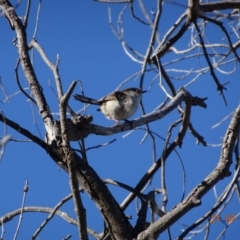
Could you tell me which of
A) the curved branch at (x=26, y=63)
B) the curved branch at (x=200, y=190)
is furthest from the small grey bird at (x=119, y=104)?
the curved branch at (x=200, y=190)

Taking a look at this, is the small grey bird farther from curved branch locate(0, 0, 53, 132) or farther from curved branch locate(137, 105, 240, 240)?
curved branch locate(137, 105, 240, 240)

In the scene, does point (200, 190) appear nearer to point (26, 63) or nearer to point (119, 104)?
point (26, 63)

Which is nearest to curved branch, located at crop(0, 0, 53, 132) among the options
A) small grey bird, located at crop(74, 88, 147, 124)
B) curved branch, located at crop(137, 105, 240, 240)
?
curved branch, located at crop(137, 105, 240, 240)

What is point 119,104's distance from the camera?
483cm

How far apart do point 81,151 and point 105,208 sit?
1.09ft

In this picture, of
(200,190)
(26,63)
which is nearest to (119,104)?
(26,63)

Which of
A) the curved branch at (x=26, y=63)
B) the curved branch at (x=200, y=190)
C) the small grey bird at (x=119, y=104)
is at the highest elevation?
the small grey bird at (x=119, y=104)

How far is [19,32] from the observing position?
3057 millimetres

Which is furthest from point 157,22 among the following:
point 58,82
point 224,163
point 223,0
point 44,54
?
point 224,163

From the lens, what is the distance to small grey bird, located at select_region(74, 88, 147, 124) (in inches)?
188

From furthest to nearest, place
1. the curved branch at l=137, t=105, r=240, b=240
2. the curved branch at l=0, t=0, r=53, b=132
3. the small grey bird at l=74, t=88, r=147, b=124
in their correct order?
1. the small grey bird at l=74, t=88, r=147, b=124
2. the curved branch at l=0, t=0, r=53, b=132
3. the curved branch at l=137, t=105, r=240, b=240

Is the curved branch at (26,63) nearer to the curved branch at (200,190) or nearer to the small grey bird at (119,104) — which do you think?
the curved branch at (200,190)

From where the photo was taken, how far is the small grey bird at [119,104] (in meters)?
4.79

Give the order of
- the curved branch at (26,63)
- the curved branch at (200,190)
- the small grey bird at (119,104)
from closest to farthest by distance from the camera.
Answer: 1. the curved branch at (200,190)
2. the curved branch at (26,63)
3. the small grey bird at (119,104)
